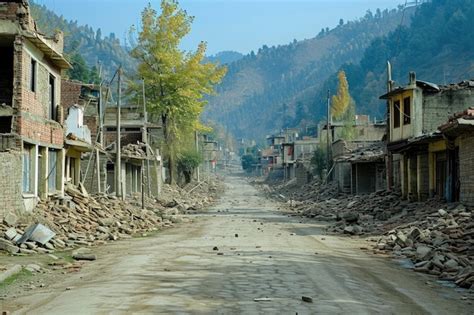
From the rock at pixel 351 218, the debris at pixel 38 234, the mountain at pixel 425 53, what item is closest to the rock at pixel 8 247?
the debris at pixel 38 234

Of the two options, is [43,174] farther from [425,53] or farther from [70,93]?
[425,53]

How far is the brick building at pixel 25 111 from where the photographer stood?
2127 centimetres

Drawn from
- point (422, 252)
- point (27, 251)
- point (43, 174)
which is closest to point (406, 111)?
point (422, 252)

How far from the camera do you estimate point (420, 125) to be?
34250 mm

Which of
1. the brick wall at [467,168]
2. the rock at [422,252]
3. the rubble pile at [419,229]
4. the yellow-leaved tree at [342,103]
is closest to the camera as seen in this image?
the rubble pile at [419,229]

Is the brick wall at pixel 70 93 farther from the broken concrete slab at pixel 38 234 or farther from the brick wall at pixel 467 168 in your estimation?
the brick wall at pixel 467 168

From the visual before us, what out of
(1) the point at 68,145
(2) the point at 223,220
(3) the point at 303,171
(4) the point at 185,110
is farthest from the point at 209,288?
(3) the point at 303,171

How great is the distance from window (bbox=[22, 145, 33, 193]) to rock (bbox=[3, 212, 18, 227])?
1.74 meters

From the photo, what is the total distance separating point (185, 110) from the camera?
52.4 metres

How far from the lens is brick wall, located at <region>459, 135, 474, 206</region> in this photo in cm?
2448

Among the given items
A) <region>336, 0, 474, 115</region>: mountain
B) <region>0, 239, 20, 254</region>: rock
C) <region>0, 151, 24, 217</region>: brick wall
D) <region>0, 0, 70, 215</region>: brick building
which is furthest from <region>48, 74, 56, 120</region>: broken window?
<region>336, 0, 474, 115</region>: mountain

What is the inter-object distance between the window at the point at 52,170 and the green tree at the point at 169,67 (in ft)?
80.7

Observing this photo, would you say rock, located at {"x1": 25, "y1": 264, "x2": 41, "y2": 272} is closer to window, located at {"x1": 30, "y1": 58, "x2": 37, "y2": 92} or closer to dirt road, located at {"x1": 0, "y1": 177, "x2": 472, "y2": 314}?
dirt road, located at {"x1": 0, "y1": 177, "x2": 472, "y2": 314}

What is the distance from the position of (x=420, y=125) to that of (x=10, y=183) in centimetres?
2236
